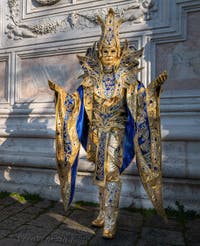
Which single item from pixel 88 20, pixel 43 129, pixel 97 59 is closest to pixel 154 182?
pixel 97 59

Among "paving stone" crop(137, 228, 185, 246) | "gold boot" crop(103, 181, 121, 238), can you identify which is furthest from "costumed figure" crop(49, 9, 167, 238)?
"paving stone" crop(137, 228, 185, 246)

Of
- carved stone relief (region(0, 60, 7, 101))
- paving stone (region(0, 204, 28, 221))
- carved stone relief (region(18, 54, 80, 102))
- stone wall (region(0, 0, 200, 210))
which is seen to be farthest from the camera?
carved stone relief (region(0, 60, 7, 101))

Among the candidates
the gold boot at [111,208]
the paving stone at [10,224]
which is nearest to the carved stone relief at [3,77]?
the paving stone at [10,224]

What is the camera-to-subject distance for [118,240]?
2369mm

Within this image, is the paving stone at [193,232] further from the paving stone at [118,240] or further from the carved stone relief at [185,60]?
the carved stone relief at [185,60]

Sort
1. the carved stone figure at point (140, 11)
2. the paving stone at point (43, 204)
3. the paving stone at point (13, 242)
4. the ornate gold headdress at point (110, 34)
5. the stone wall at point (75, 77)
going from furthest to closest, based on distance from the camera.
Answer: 1. the carved stone figure at point (140, 11)
2. the paving stone at point (43, 204)
3. the stone wall at point (75, 77)
4. the ornate gold headdress at point (110, 34)
5. the paving stone at point (13, 242)

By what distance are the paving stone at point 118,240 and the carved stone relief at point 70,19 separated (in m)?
2.88

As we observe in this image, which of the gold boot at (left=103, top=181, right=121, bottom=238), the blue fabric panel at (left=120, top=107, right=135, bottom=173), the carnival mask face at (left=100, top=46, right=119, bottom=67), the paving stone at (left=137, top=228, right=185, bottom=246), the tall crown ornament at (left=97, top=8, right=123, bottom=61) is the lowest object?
the paving stone at (left=137, top=228, right=185, bottom=246)

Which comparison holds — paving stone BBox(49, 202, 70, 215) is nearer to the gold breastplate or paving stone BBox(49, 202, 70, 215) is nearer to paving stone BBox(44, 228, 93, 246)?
paving stone BBox(44, 228, 93, 246)

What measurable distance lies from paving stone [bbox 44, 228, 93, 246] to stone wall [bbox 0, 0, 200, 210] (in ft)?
→ 3.42

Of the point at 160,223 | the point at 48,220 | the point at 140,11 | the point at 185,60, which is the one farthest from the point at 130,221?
the point at 140,11

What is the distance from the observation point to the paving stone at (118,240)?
229 cm

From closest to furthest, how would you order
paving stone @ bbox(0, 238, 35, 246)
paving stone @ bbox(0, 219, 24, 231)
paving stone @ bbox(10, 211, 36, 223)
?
1. paving stone @ bbox(0, 238, 35, 246)
2. paving stone @ bbox(0, 219, 24, 231)
3. paving stone @ bbox(10, 211, 36, 223)

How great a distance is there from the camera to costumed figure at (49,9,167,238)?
242 cm
